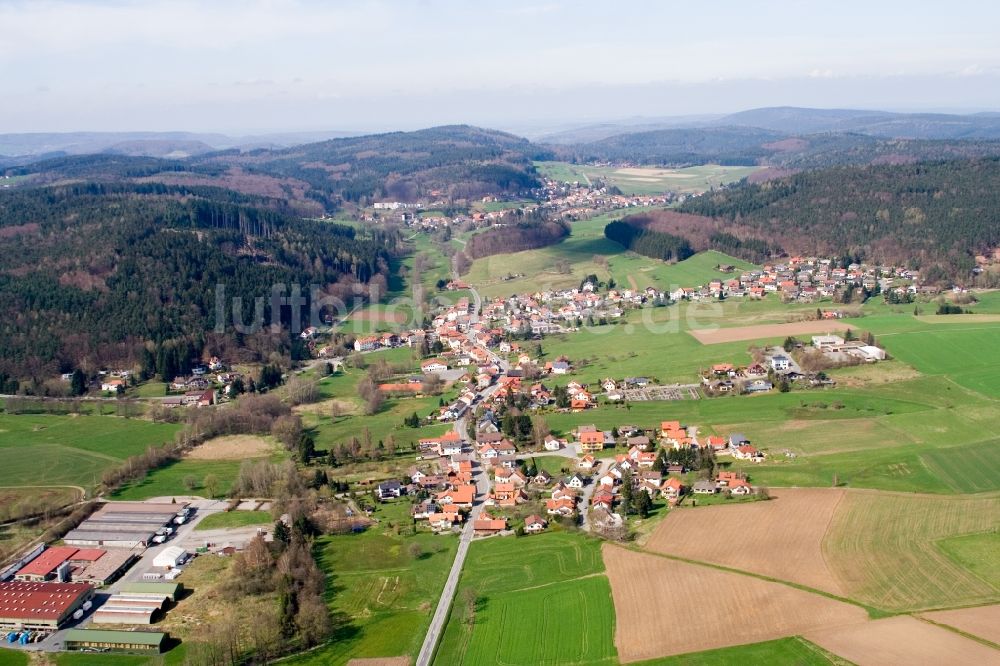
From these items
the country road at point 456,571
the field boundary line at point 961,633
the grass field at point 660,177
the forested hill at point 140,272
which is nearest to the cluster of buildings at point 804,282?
the forested hill at point 140,272

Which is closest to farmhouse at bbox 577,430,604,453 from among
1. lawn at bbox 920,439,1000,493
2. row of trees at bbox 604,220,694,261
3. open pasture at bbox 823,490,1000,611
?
open pasture at bbox 823,490,1000,611

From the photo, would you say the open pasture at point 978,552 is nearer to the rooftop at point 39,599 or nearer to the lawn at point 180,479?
the rooftop at point 39,599

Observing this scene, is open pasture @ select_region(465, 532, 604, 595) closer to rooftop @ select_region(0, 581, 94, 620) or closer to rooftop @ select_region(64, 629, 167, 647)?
rooftop @ select_region(64, 629, 167, 647)

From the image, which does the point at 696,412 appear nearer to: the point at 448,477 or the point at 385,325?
the point at 448,477

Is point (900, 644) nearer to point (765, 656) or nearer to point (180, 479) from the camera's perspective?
point (765, 656)

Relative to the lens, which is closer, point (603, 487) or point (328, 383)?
point (603, 487)

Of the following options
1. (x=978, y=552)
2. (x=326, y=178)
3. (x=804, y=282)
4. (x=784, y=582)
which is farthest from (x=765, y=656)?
(x=326, y=178)

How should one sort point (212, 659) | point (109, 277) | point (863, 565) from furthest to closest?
point (109, 277)
point (863, 565)
point (212, 659)

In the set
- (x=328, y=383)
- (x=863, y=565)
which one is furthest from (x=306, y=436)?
(x=863, y=565)
